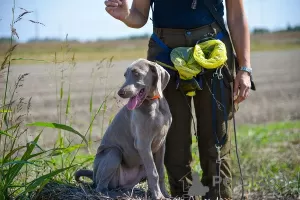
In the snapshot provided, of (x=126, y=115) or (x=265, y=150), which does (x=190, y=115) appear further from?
(x=265, y=150)

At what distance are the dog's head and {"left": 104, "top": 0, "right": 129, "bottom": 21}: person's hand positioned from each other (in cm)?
57

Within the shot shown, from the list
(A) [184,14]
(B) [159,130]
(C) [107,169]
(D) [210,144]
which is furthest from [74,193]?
(A) [184,14]

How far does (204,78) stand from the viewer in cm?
471

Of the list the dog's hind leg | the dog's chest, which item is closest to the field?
the dog's hind leg

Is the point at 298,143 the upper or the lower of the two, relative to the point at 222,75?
lower

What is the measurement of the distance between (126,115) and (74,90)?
13307mm

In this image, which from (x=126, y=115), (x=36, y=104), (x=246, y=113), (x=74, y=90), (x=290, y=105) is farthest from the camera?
(x=74, y=90)

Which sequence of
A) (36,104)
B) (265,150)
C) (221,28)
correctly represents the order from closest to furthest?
(221,28)
(265,150)
(36,104)

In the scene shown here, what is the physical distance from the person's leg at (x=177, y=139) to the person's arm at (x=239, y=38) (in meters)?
0.47

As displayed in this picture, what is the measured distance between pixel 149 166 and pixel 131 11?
4.68 feet

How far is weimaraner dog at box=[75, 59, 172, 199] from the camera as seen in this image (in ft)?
13.4

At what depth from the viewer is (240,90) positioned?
15.4 ft

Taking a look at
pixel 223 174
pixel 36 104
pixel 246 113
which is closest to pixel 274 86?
pixel 246 113

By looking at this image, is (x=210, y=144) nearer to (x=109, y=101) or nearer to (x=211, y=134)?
(x=211, y=134)
